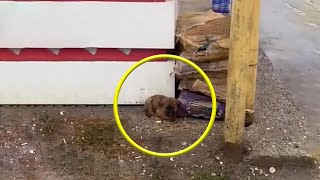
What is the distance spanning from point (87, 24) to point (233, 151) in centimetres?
145

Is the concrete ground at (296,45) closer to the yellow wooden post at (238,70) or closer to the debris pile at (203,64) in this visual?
the yellow wooden post at (238,70)

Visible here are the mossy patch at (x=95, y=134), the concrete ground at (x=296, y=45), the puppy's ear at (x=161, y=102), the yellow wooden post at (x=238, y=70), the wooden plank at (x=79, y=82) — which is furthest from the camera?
the concrete ground at (x=296, y=45)

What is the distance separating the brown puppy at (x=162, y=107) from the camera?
411 cm

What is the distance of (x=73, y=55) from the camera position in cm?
425

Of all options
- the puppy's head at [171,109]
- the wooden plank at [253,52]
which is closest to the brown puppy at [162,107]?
the puppy's head at [171,109]

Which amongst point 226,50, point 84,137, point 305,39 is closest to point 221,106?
point 226,50

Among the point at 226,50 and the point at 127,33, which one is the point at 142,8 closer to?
the point at 127,33

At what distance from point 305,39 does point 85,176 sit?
13.8ft

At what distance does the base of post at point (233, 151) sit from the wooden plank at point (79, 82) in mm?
863

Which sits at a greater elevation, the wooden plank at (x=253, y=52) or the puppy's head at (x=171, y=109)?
the wooden plank at (x=253, y=52)

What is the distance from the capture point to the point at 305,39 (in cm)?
684

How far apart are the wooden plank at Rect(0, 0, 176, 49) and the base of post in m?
0.95

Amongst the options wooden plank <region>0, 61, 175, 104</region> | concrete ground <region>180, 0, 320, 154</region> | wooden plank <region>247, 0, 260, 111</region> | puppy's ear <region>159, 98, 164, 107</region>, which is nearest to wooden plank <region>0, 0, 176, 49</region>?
wooden plank <region>0, 61, 175, 104</region>

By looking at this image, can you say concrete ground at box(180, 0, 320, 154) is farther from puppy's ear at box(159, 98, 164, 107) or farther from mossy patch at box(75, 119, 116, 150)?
mossy patch at box(75, 119, 116, 150)
